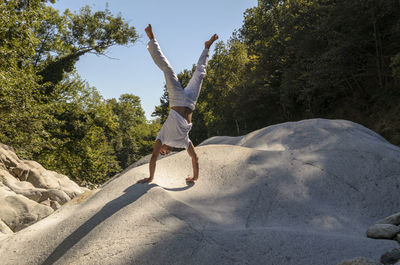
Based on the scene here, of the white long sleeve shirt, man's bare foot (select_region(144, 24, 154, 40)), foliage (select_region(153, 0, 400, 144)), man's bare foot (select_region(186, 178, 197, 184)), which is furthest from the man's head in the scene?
foliage (select_region(153, 0, 400, 144))

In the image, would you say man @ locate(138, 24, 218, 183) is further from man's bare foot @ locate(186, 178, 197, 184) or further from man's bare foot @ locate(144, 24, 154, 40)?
man's bare foot @ locate(186, 178, 197, 184)

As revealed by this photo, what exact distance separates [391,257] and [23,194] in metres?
10.2

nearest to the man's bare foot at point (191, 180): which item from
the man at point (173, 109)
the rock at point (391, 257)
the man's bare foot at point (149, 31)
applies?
the man at point (173, 109)

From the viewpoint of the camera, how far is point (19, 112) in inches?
437

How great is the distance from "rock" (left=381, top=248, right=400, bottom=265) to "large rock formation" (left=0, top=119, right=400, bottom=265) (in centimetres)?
10

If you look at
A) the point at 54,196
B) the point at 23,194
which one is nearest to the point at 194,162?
the point at 54,196

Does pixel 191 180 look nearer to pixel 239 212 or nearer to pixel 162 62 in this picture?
pixel 239 212

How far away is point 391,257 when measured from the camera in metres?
2.54

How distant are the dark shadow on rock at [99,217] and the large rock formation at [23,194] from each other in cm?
242

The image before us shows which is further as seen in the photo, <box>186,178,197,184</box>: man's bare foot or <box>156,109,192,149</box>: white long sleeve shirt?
<box>186,178,197,184</box>: man's bare foot

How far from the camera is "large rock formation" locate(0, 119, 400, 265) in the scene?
277 centimetres

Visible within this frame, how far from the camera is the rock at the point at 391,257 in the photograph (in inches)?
99.2

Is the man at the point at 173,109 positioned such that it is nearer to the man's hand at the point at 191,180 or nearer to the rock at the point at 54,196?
the man's hand at the point at 191,180

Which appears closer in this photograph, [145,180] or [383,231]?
[383,231]
